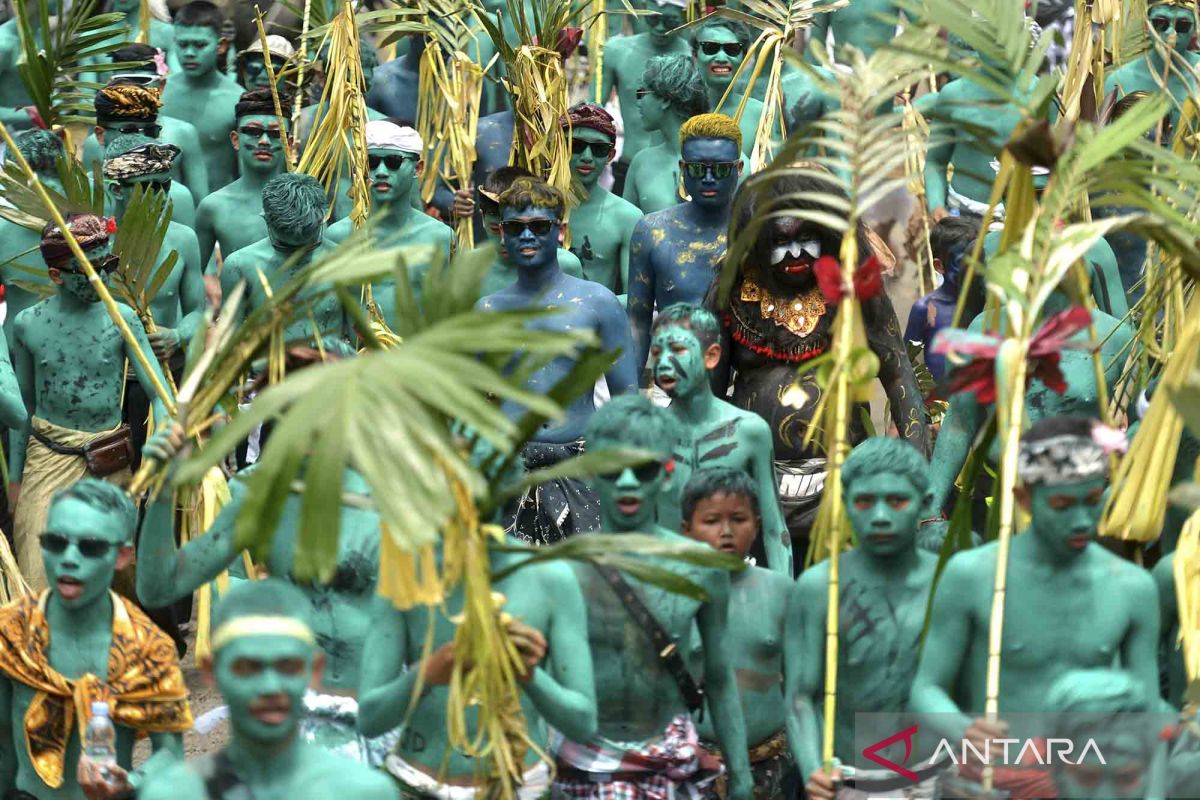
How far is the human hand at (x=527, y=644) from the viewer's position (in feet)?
18.2

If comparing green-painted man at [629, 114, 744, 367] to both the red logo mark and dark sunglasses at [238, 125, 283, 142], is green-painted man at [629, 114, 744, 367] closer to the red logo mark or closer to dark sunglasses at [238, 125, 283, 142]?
dark sunglasses at [238, 125, 283, 142]

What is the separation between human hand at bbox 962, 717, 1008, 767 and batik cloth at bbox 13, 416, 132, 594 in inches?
174

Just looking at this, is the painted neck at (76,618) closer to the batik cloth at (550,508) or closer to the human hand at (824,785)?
the human hand at (824,785)

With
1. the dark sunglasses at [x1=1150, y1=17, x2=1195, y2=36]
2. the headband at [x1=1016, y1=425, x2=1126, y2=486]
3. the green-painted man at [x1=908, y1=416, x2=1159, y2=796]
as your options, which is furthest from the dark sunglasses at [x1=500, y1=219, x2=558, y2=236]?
the dark sunglasses at [x1=1150, y1=17, x2=1195, y2=36]

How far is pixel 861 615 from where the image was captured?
22.0ft

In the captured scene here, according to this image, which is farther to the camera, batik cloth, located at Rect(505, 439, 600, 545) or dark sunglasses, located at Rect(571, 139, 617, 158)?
dark sunglasses, located at Rect(571, 139, 617, 158)

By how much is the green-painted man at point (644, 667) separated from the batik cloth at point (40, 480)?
10.4ft

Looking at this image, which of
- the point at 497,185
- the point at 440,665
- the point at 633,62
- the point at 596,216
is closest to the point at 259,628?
the point at 440,665

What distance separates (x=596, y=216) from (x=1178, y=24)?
298 centimetres

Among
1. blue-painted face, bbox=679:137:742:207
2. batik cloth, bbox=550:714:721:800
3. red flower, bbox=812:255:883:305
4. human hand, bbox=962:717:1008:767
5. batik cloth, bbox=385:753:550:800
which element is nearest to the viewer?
human hand, bbox=962:717:1008:767

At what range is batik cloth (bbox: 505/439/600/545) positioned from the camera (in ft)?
29.0

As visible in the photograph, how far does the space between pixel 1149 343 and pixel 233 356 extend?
2861 millimetres

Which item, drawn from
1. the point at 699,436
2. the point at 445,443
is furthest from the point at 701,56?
the point at 445,443

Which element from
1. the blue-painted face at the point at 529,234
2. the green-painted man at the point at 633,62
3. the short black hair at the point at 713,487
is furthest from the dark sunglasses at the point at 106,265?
the green-painted man at the point at 633,62
